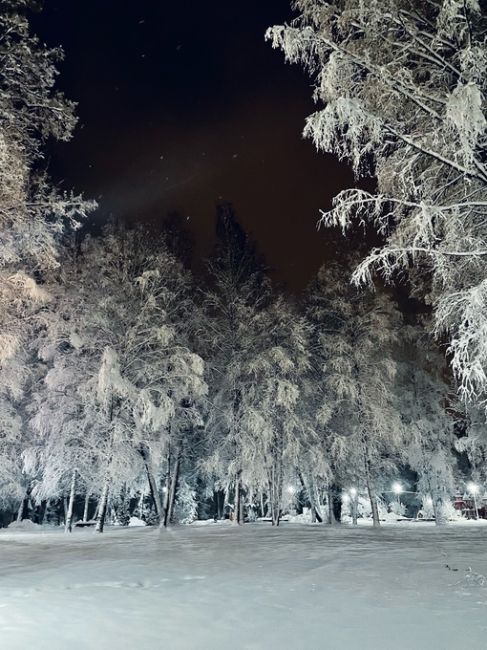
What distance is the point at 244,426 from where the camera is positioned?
1845cm

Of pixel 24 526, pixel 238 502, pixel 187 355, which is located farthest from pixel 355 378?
pixel 24 526

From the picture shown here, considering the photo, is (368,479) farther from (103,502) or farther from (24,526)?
(24,526)

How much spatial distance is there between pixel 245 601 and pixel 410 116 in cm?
735

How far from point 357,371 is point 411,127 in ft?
44.2

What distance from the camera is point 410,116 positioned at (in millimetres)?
7699

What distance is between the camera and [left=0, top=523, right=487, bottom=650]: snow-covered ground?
13.2 ft

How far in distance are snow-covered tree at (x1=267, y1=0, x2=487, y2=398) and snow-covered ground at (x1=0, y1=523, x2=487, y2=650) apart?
2.68 m

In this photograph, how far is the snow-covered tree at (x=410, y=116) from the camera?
6.10 meters

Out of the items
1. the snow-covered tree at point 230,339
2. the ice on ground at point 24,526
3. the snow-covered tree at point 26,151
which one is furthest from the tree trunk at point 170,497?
the snow-covered tree at point 26,151

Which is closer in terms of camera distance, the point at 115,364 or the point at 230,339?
the point at 115,364

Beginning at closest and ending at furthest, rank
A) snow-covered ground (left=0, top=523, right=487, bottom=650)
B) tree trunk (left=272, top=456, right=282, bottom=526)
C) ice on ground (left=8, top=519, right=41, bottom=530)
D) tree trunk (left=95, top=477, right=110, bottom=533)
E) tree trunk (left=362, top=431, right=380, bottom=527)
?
1. snow-covered ground (left=0, top=523, right=487, bottom=650)
2. tree trunk (left=95, top=477, right=110, bottom=533)
3. tree trunk (left=362, top=431, right=380, bottom=527)
4. tree trunk (left=272, top=456, right=282, bottom=526)
5. ice on ground (left=8, top=519, right=41, bottom=530)

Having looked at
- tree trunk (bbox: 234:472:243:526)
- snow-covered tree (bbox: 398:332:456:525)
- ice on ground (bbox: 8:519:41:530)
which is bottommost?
ice on ground (bbox: 8:519:41:530)

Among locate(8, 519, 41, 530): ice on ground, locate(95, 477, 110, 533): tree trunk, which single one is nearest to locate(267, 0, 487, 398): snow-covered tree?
locate(95, 477, 110, 533): tree trunk

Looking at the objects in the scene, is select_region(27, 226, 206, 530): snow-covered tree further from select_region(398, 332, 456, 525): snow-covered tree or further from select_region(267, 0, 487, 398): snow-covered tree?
select_region(267, 0, 487, 398): snow-covered tree
